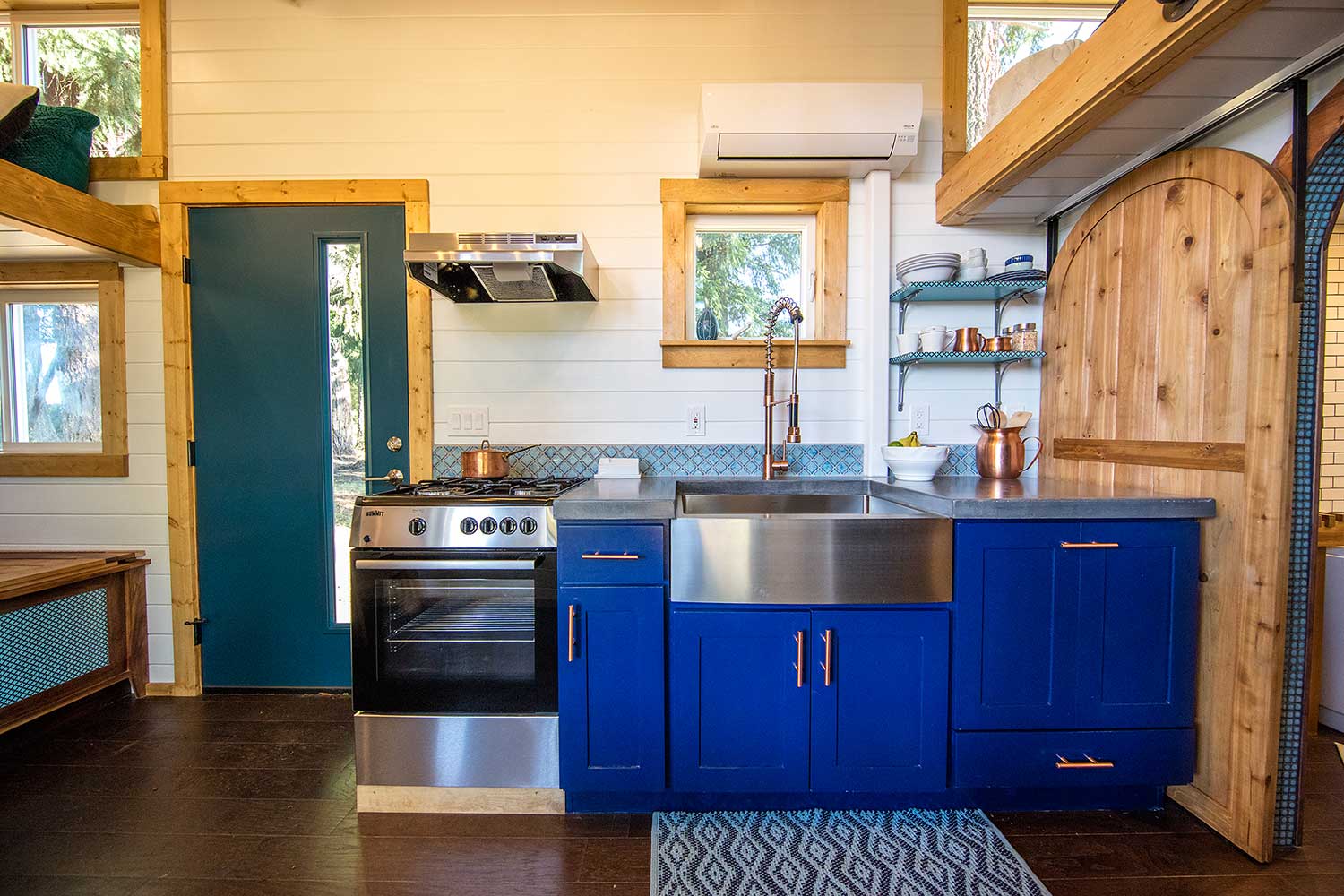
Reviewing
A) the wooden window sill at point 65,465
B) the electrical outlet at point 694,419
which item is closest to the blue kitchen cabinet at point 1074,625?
the electrical outlet at point 694,419

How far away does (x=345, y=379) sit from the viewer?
8.06 feet

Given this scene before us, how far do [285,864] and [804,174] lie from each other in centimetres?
296

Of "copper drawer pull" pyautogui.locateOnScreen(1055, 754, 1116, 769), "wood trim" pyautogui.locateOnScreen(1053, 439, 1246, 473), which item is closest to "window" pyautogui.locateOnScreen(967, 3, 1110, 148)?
"wood trim" pyautogui.locateOnScreen(1053, 439, 1246, 473)

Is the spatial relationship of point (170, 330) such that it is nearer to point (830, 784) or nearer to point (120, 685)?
point (120, 685)

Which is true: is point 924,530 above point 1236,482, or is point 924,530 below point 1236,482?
below

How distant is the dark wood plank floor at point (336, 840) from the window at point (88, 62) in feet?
8.49

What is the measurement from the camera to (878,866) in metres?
1.47

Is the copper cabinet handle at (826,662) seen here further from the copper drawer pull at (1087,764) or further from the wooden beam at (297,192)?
the wooden beam at (297,192)

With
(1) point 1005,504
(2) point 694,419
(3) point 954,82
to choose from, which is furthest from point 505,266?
(3) point 954,82

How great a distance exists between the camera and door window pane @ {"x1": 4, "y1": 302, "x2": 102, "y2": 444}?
8.16ft

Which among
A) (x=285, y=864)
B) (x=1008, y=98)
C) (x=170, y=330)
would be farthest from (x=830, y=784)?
(x=170, y=330)

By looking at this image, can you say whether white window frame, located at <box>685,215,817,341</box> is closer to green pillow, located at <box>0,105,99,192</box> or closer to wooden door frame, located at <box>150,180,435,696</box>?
wooden door frame, located at <box>150,180,435,696</box>

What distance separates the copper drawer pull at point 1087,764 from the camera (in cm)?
160

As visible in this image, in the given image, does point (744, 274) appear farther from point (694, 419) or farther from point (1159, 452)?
point (1159, 452)
